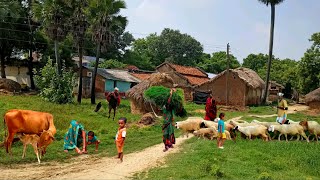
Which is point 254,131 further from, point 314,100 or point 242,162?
point 314,100

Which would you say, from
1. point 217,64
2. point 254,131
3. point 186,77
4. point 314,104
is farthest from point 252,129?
point 217,64

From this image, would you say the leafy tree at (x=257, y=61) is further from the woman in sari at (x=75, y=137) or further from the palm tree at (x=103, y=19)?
the woman in sari at (x=75, y=137)

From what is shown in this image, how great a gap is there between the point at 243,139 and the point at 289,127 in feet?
7.07

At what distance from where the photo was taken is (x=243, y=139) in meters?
15.8

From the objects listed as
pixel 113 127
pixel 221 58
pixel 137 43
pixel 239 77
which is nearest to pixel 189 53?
pixel 221 58

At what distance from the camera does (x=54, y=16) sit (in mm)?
32781

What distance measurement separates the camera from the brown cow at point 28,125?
1159 centimetres

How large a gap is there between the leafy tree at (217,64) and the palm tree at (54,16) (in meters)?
43.7

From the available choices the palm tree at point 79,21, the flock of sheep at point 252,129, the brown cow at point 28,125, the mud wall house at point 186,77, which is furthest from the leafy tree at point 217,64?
the brown cow at point 28,125

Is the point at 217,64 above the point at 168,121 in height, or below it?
above

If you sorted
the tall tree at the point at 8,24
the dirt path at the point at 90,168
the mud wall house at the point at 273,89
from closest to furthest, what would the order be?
the dirt path at the point at 90,168, the tall tree at the point at 8,24, the mud wall house at the point at 273,89

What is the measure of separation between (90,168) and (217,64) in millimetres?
66593

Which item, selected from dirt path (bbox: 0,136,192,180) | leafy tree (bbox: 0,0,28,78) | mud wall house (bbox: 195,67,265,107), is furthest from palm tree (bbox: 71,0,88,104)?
dirt path (bbox: 0,136,192,180)

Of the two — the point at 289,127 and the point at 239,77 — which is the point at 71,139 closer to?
the point at 289,127
